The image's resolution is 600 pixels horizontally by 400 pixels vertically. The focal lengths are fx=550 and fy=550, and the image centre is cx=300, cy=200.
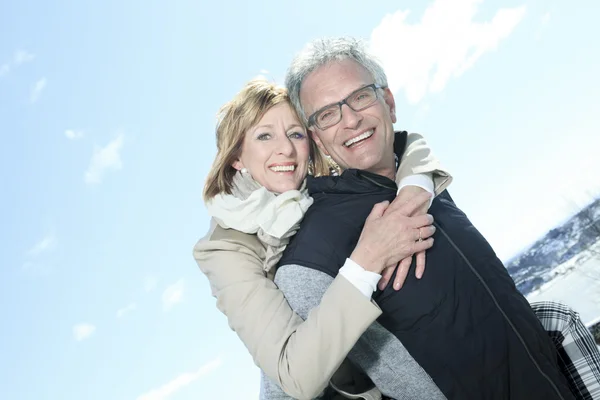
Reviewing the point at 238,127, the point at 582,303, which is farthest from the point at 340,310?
the point at 582,303

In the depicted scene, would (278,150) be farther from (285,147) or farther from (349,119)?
(349,119)

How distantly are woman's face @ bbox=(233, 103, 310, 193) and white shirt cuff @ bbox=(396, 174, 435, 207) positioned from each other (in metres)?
0.55

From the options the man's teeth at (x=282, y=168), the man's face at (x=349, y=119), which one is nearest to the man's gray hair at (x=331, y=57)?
the man's face at (x=349, y=119)

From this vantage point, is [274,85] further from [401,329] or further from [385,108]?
[401,329]

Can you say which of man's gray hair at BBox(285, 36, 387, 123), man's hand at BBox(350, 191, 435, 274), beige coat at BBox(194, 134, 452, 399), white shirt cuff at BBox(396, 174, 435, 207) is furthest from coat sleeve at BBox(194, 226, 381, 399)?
man's gray hair at BBox(285, 36, 387, 123)

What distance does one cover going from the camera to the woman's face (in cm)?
235

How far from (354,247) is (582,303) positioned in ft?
105

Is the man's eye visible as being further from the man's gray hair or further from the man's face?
the man's gray hair

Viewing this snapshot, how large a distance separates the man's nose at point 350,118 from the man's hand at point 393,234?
368mm

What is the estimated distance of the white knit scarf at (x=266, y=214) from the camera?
2.00 meters

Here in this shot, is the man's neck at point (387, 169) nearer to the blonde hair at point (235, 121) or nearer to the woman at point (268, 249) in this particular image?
the woman at point (268, 249)

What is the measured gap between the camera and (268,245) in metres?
2.06

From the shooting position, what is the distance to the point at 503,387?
66.8 inches

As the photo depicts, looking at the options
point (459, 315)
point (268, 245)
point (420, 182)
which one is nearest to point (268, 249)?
point (268, 245)
